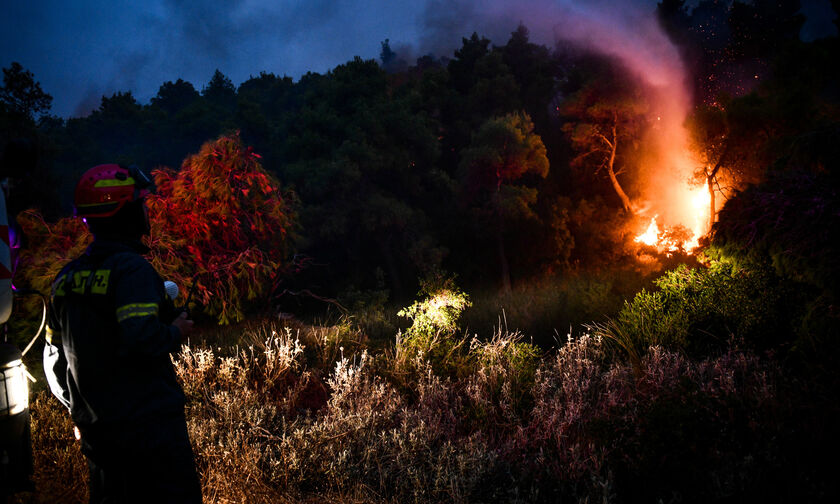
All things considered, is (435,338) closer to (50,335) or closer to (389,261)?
(50,335)

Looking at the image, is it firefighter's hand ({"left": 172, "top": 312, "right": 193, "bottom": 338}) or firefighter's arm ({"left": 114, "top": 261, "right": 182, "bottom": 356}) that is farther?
firefighter's hand ({"left": 172, "top": 312, "right": 193, "bottom": 338})

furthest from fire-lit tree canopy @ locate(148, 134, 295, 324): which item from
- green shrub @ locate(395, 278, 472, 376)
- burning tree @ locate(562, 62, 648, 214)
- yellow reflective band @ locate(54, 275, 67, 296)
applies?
burning tree @ locate(562, 62, 648, 214)

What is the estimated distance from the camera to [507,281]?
53.1ft

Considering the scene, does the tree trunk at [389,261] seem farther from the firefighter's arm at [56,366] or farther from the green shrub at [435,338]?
the firefighter's arm at [56,366]

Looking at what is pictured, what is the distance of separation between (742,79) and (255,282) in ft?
67.5

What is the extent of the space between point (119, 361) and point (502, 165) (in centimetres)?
1420

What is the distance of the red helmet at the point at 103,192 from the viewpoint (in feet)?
6.97

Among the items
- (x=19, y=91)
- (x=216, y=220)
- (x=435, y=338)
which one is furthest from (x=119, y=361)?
(x=19, y=91)

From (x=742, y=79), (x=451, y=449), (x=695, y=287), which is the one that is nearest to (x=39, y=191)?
(x=451, y=449)

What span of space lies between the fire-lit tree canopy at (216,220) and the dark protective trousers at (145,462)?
5.06 metres

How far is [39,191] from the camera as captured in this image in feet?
38.0

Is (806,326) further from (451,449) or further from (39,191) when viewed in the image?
(39,191)

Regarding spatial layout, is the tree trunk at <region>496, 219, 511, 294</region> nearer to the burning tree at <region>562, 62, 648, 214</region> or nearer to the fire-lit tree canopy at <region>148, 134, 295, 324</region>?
the burning tree at <region>562, 62, 648, 214</region>

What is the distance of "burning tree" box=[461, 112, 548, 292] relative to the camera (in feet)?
48.6
